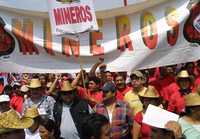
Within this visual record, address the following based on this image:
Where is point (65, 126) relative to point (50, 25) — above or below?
below

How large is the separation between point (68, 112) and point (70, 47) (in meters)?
0.98

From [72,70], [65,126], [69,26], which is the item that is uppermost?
[69,26]

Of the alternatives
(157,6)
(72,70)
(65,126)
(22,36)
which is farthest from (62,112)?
(157,6)

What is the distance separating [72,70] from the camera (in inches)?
300

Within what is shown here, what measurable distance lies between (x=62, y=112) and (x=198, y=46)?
1785mm

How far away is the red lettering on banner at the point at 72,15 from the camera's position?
7.24 m

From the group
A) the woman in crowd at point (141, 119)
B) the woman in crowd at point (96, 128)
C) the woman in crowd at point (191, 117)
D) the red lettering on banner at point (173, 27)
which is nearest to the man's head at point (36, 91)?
the woman in crowd at point (141, 119)

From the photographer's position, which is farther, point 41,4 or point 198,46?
point 41,4

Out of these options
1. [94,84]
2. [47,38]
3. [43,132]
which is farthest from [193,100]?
[94,84]

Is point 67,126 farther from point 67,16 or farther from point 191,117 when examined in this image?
point 191,117

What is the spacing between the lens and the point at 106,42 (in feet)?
25.0

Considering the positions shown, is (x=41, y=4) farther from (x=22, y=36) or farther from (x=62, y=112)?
(x=62, y=112)

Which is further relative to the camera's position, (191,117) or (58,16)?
(58,16)

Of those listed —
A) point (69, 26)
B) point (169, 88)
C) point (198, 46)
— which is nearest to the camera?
point (198, 46)
